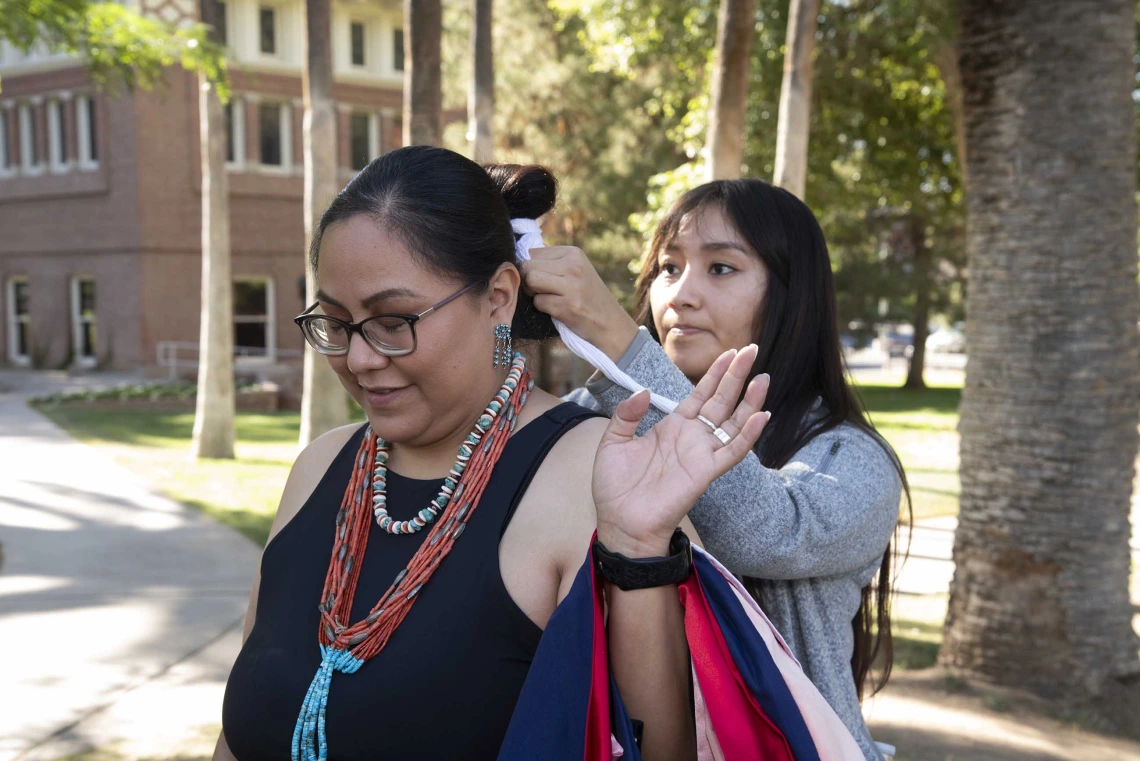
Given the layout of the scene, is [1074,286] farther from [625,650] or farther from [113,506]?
[113,506]

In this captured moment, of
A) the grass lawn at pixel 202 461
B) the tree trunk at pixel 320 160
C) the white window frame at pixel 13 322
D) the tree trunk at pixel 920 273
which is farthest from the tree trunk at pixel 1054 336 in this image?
the white window frame at pixel 13 322

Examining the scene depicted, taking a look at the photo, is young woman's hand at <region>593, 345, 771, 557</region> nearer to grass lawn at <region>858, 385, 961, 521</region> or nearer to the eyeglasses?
the eyeglasses

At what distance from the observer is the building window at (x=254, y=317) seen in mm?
27781

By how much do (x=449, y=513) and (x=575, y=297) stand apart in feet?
1.59

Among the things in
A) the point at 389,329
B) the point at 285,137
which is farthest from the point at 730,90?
the point at 285,137

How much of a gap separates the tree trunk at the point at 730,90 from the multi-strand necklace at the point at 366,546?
6.25m

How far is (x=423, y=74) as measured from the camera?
8148 mm

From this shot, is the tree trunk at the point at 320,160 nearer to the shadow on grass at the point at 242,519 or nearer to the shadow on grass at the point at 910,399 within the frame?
the shadow on grass at the point at 242,519

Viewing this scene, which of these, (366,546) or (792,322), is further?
(792,322)

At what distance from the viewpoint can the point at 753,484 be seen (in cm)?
203

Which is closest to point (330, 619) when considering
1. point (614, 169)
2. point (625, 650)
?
point (625, 650)

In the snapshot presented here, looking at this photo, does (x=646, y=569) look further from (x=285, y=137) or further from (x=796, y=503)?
(x=285, y=137)

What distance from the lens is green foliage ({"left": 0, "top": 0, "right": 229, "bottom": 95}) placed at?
23.9 ft

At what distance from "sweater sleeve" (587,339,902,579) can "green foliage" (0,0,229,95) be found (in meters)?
6.42
